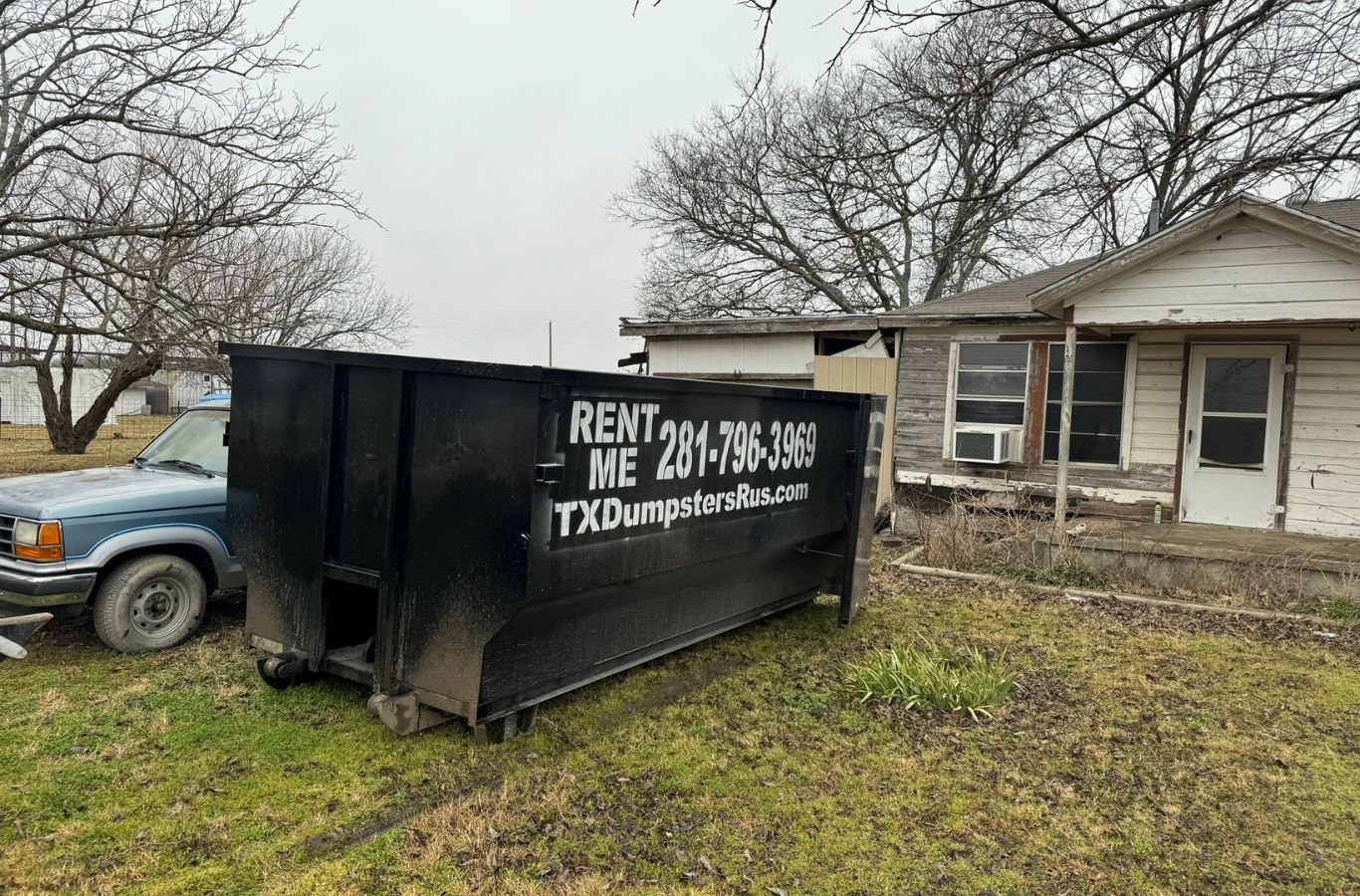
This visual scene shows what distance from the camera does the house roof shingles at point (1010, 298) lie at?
1034 cm

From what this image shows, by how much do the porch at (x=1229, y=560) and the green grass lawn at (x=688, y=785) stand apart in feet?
7.73

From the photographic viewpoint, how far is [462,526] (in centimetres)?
350

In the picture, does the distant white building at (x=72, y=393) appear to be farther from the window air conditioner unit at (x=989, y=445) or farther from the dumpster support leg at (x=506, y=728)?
the dumpster support leg at (x=506, y=728)

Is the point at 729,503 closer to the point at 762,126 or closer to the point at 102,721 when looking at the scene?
the point at 102,721

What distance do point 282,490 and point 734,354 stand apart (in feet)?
33.0

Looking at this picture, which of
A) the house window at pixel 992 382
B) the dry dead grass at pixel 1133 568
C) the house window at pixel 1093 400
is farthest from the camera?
the house window at pixel 992 382

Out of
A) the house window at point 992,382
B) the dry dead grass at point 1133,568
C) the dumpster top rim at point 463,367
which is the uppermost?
the house window at point 992,382

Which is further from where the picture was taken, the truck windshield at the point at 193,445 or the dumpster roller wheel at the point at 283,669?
the truck windshield at the point at 193,445

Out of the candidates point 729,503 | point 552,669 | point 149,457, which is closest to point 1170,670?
point 729,503

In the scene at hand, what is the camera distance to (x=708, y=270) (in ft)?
93.7

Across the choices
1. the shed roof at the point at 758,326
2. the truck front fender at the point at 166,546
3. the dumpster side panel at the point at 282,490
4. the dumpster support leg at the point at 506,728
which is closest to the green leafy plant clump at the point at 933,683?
the dumpster support leg at the point at 506,728

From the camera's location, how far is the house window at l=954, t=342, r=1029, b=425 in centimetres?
1096

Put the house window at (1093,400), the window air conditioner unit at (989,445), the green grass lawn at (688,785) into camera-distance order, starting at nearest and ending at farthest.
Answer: the green grass lawn at (688,785) < the house window at (1093,400) < the window air conditioner unit at (989,445)

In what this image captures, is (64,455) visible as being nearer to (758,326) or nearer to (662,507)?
(758,326)
